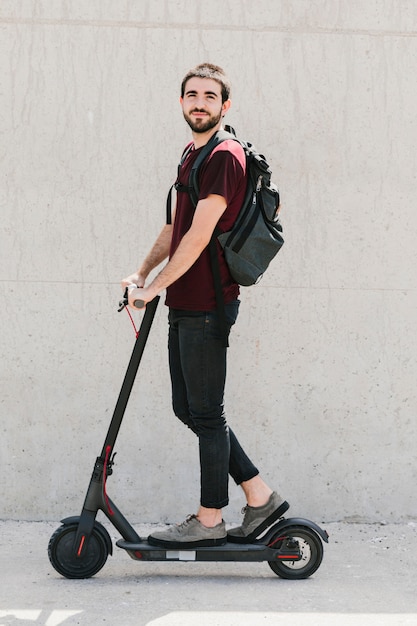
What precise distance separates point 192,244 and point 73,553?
1.27 metres

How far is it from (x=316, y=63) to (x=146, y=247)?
1.17 meters

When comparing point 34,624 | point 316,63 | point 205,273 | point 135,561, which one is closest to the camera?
point 34,624

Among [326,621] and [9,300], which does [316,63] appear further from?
[326,621]

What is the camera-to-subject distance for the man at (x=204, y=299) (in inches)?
152

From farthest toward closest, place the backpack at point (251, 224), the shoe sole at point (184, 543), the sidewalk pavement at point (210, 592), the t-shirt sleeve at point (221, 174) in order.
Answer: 1. the shoe sole at point (184, 543)
2. the backpack at point (251, 224)
3. the t-shirt sleeve at point (221, 174)
4. the sidewalk pavement at point (210, 592)

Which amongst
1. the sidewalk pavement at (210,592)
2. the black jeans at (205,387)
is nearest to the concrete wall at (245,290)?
the sidewalk pavement at (210,592)

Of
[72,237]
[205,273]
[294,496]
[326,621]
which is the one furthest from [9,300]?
[326,621]

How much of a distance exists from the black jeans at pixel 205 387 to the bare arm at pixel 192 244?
20 centimetres

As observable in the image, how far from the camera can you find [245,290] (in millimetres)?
4973

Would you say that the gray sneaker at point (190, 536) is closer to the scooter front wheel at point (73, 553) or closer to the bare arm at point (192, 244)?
the scooter front wheel at point (73, 553)

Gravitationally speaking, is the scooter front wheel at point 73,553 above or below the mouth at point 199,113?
below

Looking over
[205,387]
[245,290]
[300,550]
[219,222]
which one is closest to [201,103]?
[219,222]

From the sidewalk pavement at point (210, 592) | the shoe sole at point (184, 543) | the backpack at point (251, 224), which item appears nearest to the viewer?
the sidewalk pavement at point (210, 592)

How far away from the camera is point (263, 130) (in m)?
4.91
